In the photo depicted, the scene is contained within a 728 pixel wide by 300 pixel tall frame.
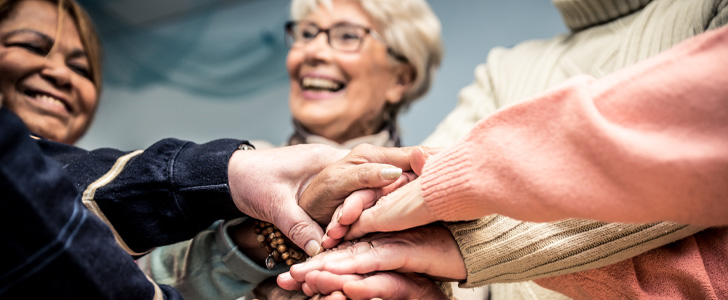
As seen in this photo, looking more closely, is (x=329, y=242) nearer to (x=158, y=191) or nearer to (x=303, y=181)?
(x=303, y=181)

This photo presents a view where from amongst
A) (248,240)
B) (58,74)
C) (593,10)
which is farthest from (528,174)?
(58,74)

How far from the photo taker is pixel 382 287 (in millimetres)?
594

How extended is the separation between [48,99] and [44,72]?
57 millimetres

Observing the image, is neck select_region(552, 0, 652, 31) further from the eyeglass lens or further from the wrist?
the wrist

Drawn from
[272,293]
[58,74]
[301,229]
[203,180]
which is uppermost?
[58,74]

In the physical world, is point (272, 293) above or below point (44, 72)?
below

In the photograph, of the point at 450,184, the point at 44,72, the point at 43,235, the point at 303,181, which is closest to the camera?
the point at 43,235

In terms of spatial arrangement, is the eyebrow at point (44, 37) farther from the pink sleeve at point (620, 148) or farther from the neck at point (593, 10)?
the neck at point (593, 10)

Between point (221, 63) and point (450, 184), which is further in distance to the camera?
point (221, 63)

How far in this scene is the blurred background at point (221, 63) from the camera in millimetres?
1467

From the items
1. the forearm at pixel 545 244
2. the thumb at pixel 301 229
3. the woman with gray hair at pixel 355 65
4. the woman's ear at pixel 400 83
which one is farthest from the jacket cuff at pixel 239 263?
the woman's ear at pixel 400 83

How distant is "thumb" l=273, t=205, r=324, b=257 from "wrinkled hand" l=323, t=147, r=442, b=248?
2 centimetres

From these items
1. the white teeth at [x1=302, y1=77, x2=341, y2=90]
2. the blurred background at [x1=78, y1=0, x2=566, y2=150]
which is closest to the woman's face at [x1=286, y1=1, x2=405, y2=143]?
the white teeth at [x1=302, y1=77, x2=341, y2=90]

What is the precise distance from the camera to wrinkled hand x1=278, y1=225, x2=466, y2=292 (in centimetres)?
61
